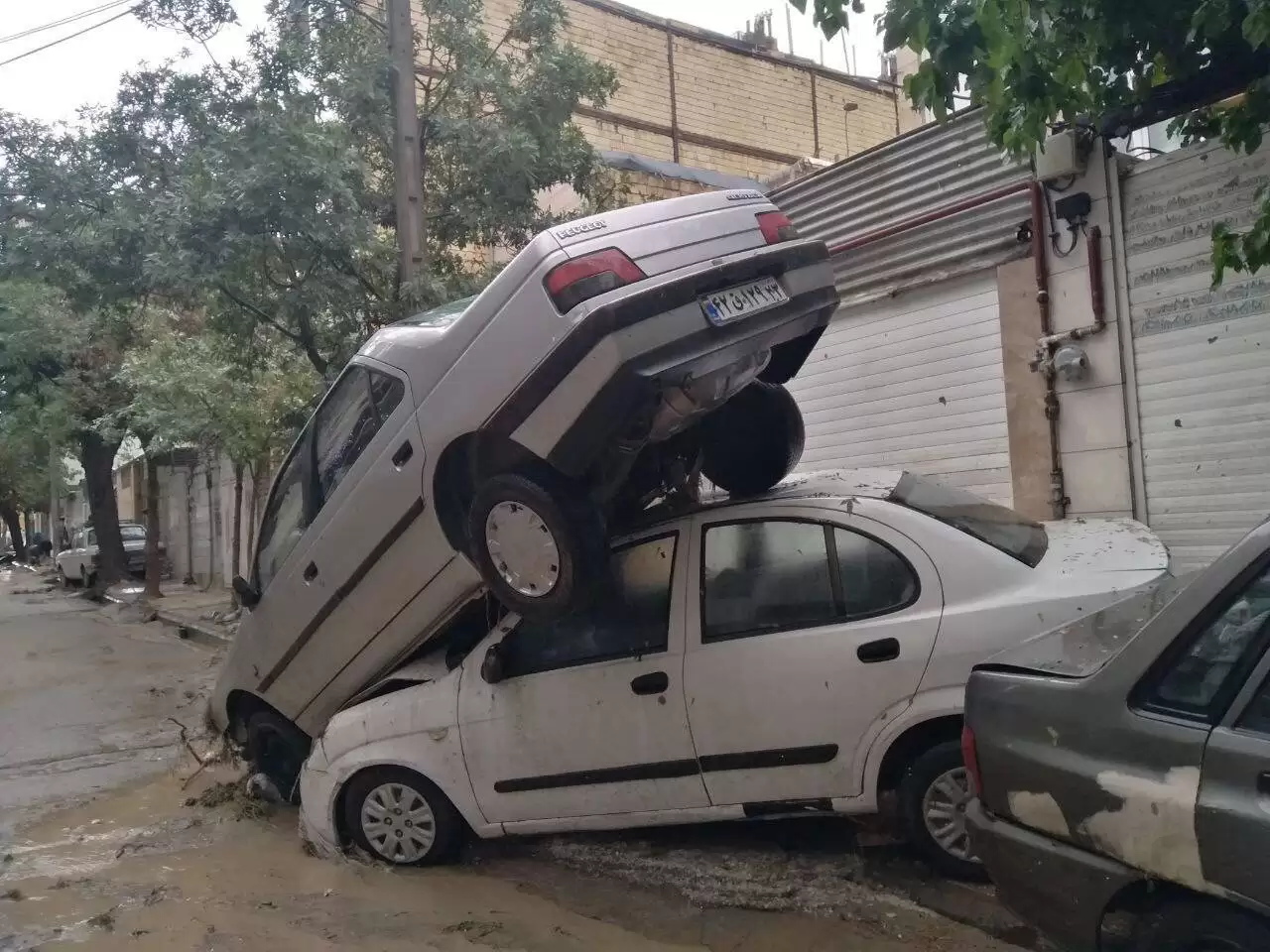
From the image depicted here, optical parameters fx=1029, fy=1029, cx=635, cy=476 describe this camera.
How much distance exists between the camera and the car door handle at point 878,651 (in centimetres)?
374

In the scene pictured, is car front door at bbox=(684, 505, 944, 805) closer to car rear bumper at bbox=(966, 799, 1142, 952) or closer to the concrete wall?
car rear bumper at bbox=(966, 799, 1142, 952)

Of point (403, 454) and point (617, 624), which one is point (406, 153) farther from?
point (617, 624)

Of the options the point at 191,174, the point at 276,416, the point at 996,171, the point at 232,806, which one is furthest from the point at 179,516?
the point at 996,171

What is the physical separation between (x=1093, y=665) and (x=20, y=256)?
29.4 feet

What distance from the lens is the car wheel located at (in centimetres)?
372

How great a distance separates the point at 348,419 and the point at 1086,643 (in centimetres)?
345

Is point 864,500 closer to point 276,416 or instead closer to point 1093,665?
point 1093,665

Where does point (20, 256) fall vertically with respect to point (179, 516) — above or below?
above

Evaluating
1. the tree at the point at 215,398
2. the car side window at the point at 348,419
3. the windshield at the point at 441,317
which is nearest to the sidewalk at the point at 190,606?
the tree at the point at 215,398

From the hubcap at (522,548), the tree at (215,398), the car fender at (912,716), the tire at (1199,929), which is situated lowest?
the tire at (1199,929)

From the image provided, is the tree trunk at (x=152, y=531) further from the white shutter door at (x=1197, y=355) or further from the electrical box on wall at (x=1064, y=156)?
the white shutter door at (x=1197, y=355)

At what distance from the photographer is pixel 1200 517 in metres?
6.38

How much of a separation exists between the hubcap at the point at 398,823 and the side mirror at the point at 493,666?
690 millimetres

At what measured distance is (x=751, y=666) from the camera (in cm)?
391
